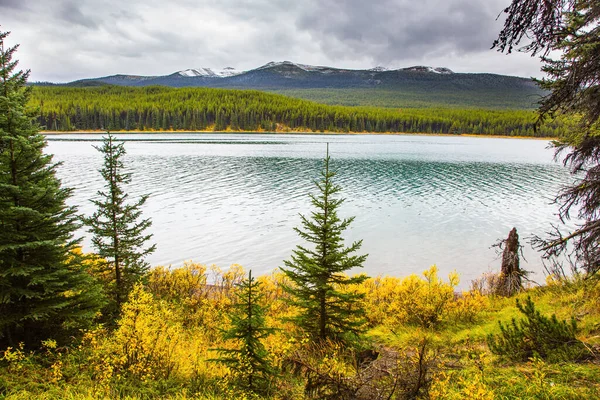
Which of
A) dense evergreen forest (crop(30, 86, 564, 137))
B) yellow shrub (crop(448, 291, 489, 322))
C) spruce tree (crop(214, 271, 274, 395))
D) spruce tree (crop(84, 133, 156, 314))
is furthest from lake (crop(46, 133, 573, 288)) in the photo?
dense evergreen forest (crop(30, 86, 564, 137))

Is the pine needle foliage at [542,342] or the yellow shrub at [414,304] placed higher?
the pine needle foliage at [542,342]

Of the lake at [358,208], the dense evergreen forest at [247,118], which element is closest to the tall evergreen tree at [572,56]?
the lake at [358,208]

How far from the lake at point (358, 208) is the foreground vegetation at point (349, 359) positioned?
6229 millimetres

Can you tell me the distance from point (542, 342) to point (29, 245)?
405 inches

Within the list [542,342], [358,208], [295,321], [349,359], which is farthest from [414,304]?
[358,208]

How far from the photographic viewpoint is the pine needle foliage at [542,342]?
643 centimetres

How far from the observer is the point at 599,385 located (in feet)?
16.8

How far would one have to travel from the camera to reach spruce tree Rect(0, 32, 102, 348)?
742 centimetres

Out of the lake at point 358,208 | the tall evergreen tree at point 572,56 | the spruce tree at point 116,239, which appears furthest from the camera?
the lake at point 358,208

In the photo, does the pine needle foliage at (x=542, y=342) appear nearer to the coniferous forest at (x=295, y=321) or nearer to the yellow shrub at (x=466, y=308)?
the coniferous forest at (x=295, y=321)

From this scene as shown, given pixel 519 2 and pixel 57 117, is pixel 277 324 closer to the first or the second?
pixel 519 2

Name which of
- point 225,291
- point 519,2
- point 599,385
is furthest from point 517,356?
point 225,291

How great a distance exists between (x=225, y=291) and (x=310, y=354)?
7771 mm

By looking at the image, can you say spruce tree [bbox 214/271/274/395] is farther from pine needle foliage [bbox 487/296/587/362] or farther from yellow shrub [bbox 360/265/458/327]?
yellow shrub [bbox 360/265/458/327]
